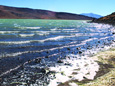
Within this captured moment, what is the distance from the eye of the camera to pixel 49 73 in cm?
1262

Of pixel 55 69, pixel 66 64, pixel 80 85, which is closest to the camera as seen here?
pixel 80 85

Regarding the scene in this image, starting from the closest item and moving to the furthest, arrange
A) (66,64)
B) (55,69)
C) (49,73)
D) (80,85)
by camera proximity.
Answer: (80,85) → (49,73) → (55,69) → (66,64)

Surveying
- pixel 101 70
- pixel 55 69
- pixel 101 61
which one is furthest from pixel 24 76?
pixel 101 61

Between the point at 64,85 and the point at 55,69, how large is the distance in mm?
3465

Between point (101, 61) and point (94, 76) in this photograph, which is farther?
point (101, 61)

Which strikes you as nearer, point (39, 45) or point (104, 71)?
point (104, 71)

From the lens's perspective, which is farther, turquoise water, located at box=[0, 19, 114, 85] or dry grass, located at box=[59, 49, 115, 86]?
turquoise water, located at box=[0, 19, 114, 85]

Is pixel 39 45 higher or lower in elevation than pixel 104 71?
higher

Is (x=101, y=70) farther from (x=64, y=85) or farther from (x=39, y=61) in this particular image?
(x=39, y=61)

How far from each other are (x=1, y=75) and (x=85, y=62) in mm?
9225

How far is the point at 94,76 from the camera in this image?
39.2 ft

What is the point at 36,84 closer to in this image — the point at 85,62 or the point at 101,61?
the point at 85,62

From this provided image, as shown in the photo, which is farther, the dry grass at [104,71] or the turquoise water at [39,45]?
the turquoise water at [39,45]

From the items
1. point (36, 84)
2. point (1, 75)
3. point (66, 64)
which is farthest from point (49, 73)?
point (1, 75)
